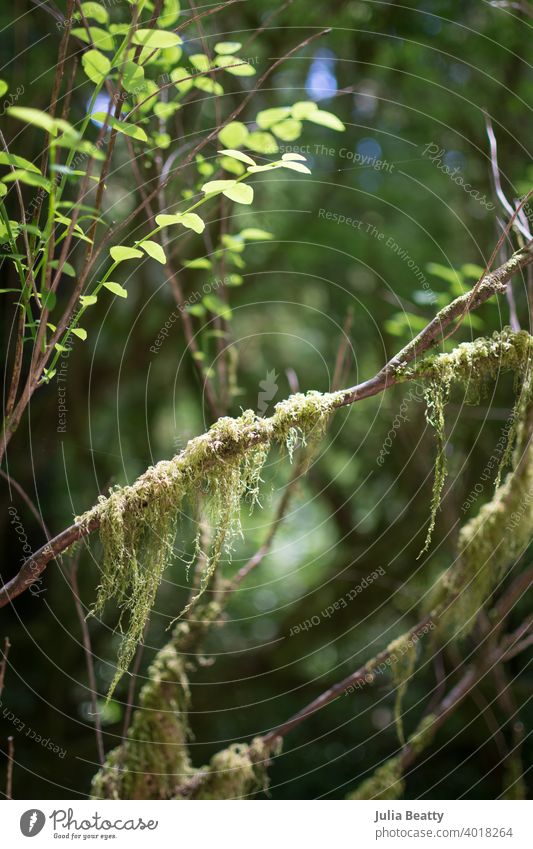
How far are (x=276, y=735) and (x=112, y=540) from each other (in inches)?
29.8

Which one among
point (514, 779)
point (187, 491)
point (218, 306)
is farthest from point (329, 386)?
point (187, 491)

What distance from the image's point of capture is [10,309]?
114 inches

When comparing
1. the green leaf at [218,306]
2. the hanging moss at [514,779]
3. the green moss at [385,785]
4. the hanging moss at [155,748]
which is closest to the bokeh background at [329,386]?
the hanging moss at [514,779]

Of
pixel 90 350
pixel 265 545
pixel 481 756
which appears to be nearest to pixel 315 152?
pixel 90 350

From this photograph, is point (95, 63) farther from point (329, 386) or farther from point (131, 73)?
point (329, 386)

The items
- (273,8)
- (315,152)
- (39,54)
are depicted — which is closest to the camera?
(39,54)

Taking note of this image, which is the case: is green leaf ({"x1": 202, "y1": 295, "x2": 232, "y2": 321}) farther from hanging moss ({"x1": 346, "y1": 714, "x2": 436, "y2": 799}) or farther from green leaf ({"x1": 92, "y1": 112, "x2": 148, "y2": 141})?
hanging moss ({"x1": 346, "y1": 714, "x2": 436, "y2": 799})

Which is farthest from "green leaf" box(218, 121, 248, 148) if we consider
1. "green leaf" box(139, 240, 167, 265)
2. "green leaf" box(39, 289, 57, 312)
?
"green leaf" box(39, 289, 57, 312)

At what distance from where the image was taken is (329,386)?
127 inches

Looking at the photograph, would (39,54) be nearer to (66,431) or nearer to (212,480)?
(66,431)

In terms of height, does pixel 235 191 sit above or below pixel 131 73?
below

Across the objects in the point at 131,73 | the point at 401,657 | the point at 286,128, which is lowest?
the point at 401,657
